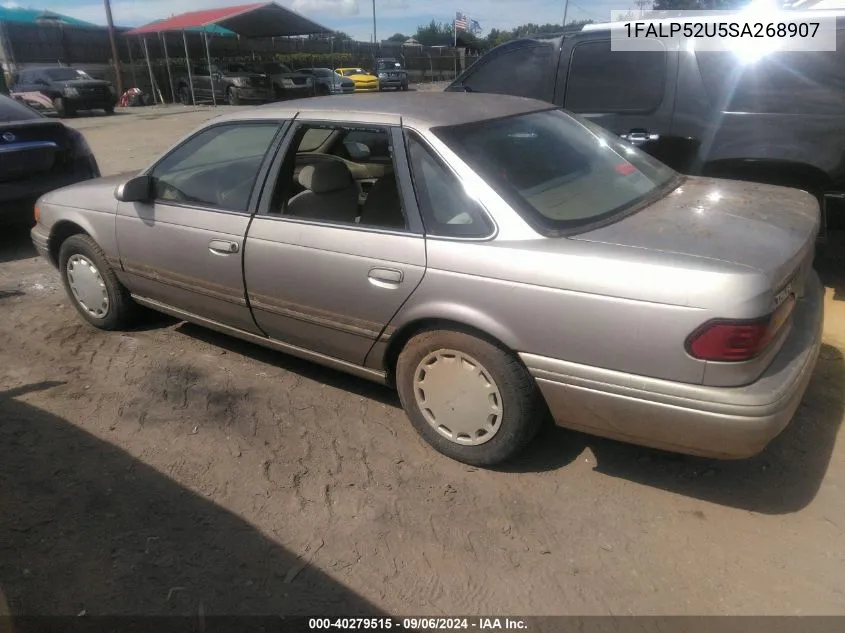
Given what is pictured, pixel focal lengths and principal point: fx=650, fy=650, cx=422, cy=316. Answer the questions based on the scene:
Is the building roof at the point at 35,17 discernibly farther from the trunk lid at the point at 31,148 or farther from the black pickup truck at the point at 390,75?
the trunk lid at the point at 31,148

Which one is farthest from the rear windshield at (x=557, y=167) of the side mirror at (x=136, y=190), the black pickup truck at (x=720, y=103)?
the side mirror at (x=136, y=190)

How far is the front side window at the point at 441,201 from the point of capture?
8.75 feet

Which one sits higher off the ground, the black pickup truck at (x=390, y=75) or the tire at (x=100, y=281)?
the black pickup truck at (x=390, y=75)

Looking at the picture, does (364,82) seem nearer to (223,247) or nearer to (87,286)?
(87,286)

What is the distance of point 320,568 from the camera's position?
242 cm

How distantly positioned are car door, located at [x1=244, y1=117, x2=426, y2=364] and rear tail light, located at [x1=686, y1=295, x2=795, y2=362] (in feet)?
3.68

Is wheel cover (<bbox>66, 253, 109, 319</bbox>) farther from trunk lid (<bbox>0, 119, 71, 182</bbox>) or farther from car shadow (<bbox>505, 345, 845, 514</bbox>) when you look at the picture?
car shadow (<bbox>505, 345, 845, 514</bbox>)

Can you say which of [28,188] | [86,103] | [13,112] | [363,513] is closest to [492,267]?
[363,513]

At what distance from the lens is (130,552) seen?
8.18 feet

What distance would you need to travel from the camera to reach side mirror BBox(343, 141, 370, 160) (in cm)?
425

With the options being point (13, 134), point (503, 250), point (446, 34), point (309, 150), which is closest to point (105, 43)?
point (13, 134)

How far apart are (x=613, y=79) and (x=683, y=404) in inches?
138

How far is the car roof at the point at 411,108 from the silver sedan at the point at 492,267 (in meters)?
0.02

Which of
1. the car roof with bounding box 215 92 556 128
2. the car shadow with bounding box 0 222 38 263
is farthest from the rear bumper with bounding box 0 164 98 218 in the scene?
the car roof with bounding box 215 92 556 128
